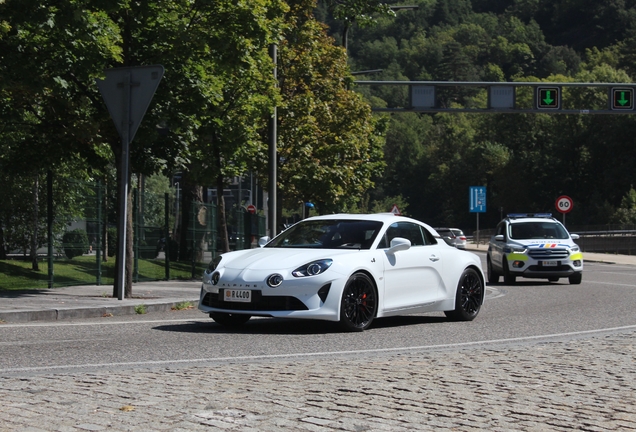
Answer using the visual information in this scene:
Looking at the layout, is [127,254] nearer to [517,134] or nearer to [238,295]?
[238,295]

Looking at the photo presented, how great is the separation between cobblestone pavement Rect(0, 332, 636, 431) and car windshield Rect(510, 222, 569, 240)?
17.8 m

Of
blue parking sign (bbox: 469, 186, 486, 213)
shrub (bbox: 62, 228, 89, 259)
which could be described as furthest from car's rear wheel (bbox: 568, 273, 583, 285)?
blue parking sign (bbox: 469, 186, 486, 213)

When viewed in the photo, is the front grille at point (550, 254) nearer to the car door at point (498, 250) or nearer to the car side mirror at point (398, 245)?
the car door at point (498, 250)

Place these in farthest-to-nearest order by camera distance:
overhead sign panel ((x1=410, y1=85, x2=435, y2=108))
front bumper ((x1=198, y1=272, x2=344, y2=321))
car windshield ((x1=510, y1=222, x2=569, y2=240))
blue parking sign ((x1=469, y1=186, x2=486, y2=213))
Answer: blue parking sign ((x1=469, y1=186, x2=486, y2=213))
overhead sign panel ((x1=410, y1=85, x2=435, y2=108))
car windshield ((x1=510, y1=222, x2=569, y2=240))
front bumper ((x1=198, y1=272, x2=344, y2=321))

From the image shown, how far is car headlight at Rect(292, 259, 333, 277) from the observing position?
39.1 ft

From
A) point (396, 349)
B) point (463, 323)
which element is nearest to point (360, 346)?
point (396, 349)

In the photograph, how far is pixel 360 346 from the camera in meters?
10.6

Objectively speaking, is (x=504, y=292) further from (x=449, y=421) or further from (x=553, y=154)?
(x=553, y=154)

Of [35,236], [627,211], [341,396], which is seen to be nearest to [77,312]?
[35,236]

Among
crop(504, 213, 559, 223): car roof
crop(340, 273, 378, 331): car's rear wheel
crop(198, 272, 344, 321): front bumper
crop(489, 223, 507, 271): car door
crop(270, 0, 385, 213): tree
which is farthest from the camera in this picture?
crop(270, 0, 385, 213): tree

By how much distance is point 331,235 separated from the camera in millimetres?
13078

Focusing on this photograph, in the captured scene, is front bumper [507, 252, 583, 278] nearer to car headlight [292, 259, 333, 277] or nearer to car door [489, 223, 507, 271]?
car door [489, 223, 507, 271]

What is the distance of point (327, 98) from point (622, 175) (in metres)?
65.4

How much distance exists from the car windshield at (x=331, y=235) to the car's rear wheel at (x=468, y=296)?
162 cm
